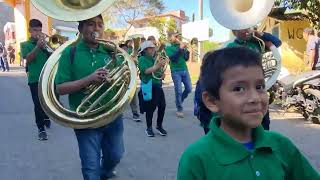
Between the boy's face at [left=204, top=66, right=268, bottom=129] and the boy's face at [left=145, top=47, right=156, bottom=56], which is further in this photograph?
the boy's face at [left=145, top=47, right=156, bottom=56]

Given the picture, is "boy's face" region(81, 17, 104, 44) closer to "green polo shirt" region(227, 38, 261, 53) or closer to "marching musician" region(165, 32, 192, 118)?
"green polo shirt" region(227, 38, 261, 53)

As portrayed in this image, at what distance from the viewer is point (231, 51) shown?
1709mm

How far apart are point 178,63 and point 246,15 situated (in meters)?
4.43

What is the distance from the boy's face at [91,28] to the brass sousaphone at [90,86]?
0.11ft

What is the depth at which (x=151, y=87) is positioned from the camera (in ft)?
22.9

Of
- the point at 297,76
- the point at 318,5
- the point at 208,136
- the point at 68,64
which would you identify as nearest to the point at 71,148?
the point at 68,64

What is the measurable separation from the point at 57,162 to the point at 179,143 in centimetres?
167

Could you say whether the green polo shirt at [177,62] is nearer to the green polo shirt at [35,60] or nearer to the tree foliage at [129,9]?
the green polo shirt at [35,60]

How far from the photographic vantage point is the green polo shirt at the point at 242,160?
63.9 inches

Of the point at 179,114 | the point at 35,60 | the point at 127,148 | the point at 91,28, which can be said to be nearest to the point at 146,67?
the point at 127,148

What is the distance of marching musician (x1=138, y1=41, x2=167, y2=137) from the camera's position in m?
6.91

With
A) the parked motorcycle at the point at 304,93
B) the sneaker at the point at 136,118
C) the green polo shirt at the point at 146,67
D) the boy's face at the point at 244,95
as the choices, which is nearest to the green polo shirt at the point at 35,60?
the green polo shirt at the point at 146,67

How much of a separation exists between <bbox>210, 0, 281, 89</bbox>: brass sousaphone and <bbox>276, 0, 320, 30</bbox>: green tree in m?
5.54

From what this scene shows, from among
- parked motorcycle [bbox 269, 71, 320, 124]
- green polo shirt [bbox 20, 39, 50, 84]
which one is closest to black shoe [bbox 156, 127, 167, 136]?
green polo shirt [bbox 20, 39, 50, 84]
